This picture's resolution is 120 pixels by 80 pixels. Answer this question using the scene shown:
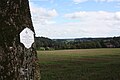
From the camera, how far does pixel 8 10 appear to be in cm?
365

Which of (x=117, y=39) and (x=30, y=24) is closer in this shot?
(x=30, y=24)

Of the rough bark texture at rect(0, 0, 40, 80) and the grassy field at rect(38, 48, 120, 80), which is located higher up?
the rough bark texture at rect(0, 0, 40, 80)

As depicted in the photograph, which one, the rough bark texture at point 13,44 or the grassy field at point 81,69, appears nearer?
the rough bark texture at point 13,44

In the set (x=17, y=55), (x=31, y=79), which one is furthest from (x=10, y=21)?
(x=31, y=79)

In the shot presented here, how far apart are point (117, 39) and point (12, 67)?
121m

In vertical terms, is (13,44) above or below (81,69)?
above

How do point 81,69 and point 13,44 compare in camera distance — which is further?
point 81,69

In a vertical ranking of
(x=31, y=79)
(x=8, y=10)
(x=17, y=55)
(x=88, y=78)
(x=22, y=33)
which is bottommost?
(x=88, y=78)

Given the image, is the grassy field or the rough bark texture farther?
the grassy field

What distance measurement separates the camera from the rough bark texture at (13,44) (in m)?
3.61

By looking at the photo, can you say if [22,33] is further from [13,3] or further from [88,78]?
[88,78]

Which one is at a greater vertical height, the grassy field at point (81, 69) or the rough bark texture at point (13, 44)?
the rough bark texture at point (13, 44)

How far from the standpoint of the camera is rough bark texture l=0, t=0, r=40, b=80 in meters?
3.61

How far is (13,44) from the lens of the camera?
3.64 meters
